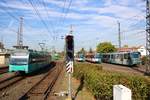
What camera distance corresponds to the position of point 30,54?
33.2 m

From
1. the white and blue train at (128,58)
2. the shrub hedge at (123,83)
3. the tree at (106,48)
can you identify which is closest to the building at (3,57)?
the white and blue train at (128,58)

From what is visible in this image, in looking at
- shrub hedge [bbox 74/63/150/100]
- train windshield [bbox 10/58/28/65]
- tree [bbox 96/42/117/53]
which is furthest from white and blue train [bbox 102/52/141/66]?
tree [bbox 96/42/117/53]

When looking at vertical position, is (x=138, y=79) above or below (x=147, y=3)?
below

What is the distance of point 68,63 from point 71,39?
50.3 inches

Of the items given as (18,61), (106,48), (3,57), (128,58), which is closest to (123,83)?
(18,61)

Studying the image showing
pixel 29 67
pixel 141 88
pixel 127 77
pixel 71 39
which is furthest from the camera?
pixel 29 67

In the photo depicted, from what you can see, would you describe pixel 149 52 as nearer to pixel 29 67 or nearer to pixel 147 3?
pixel 147 3

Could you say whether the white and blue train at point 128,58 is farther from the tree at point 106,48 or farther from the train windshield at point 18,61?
the tree at point 106,48

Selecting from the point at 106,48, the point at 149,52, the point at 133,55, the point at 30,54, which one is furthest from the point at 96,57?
the point at 106,48

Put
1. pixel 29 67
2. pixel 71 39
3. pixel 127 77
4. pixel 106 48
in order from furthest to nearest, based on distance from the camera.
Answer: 1. pixel 106 48
2. pixel 29 67
3. pixel 71 39
4. pixel 127 77

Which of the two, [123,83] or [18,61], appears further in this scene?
[18,61]

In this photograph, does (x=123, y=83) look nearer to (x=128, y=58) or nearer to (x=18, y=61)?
(x=18, y=61)

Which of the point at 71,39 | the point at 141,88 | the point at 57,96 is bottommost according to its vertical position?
the point at 57,96

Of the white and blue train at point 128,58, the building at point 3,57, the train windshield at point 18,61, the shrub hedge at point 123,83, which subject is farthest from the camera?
the building at point 3,57
